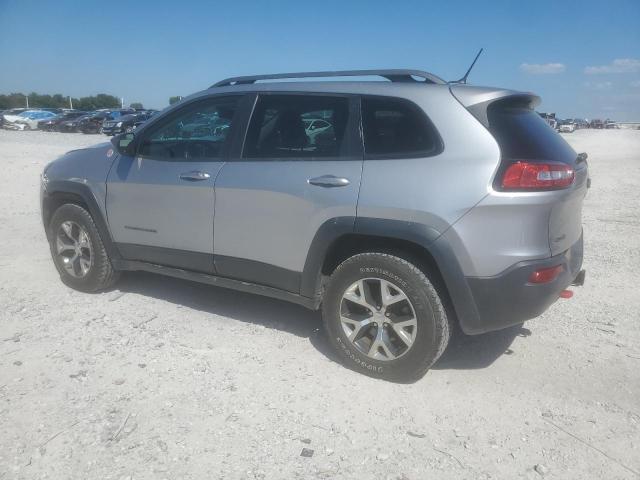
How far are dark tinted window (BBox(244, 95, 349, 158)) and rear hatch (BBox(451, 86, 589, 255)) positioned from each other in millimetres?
771

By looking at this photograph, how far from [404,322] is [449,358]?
0.71 metres

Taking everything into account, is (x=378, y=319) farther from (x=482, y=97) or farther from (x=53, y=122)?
(x=53, y=122)

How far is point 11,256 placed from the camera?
19.2ft

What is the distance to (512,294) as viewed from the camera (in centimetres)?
295

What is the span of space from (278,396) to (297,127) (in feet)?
5.76

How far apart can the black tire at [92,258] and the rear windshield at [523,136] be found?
331 cm

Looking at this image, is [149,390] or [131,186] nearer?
[149,390]

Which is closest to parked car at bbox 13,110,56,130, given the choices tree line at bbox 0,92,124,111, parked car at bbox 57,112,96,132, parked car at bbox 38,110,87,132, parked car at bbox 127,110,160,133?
parked car at bbox 38,110,87,132

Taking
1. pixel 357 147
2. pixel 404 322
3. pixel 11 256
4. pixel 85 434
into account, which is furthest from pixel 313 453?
pixel 11 256

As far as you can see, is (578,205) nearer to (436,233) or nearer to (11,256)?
(436,233)

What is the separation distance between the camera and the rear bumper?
2.92 metres

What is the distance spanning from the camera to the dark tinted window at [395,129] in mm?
3129

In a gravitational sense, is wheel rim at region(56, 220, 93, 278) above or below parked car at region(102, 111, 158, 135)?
below

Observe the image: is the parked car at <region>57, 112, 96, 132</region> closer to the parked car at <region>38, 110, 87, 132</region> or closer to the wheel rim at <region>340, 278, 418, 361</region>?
the parked car at <region>38, 110, 87, 132</region>
